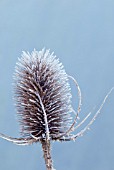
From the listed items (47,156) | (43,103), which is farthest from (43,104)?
(47,156)

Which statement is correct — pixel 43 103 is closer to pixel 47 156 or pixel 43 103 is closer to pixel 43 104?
pixel 43 104

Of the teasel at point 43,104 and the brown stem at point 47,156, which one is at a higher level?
the teasel at point 43,104

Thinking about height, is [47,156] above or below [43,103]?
below

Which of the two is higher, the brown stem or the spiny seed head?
the spiny seed head

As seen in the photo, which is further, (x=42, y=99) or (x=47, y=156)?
(x=42, y=99)

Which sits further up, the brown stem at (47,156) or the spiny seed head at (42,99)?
the spiny seed head at (42,99)

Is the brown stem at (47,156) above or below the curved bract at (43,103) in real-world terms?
below

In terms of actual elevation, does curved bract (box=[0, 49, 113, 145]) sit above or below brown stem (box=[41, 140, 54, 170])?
above
